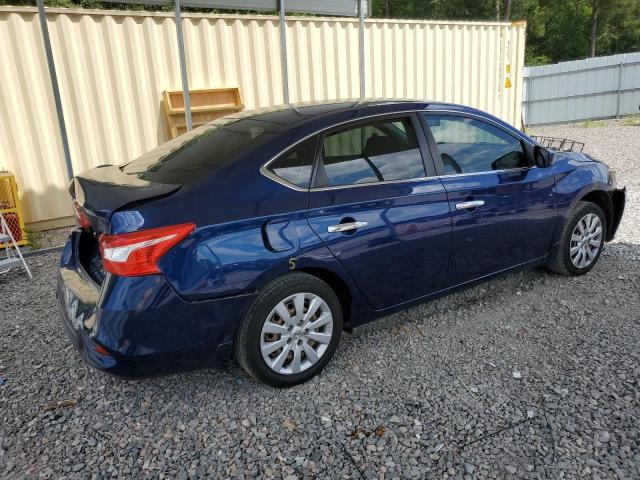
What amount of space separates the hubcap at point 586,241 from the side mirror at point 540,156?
0.68 m

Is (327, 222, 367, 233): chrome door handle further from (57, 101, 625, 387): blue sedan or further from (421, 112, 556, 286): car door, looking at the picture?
(421, 112, 556, 286): car door

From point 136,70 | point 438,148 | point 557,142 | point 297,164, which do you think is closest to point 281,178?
point 297,164

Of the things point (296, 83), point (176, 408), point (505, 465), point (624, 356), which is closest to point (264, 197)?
point (176, 408)

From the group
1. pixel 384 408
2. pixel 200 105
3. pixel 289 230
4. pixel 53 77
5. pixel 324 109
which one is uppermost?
pixel 53 77

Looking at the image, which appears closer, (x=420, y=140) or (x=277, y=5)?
(x=420, y=140)

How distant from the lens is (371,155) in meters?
3.24

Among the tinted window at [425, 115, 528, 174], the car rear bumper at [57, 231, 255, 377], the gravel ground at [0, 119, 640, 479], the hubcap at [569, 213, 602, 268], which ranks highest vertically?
the tinted window at [425, 115, 528, 174]

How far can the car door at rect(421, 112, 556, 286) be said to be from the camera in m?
3.48

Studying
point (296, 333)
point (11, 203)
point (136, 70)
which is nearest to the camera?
point (296, 333)

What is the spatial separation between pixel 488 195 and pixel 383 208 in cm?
93

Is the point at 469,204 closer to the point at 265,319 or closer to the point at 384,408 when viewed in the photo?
the point at 384,408

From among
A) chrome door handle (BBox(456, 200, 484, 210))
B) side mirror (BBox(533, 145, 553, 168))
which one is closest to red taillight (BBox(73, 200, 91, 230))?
chrome door handle (BBox(456, 200, 484, 210))

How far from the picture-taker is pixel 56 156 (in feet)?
21.6

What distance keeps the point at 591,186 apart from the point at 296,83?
4.90 meters
